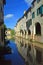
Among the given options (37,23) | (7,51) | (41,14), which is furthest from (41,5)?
(7,51)

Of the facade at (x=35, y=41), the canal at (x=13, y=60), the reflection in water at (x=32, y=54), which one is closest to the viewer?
the canal at (x=13, y=60)

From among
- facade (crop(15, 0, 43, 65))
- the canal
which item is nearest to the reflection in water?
facade (crop(15, 0, 43, 65))

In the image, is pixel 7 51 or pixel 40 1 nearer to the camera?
pixel 7 51

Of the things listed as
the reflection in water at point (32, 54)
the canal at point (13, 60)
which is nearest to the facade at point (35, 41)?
the reflection in water at point (32, 54)

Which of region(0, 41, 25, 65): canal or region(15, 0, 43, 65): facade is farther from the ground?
region(15, 0, 43, 65): facade

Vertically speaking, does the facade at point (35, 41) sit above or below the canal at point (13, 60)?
above

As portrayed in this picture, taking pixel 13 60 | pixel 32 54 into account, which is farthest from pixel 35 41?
pixel 13 60

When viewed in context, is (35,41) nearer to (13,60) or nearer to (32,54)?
(32,54)

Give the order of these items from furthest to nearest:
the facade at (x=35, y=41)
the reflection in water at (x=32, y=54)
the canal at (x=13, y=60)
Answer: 1. the facade at (x=35, y=41)
2. the reflection in water at (x=32, y=54)
3. the canal at (x=13, y=60)

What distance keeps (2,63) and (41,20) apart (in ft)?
93.6

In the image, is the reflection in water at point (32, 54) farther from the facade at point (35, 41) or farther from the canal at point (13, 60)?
the canal at point (13, 60)

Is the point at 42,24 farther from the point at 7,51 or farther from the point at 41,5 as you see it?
the point at 7,51

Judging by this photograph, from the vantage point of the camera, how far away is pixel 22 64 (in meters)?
14.6

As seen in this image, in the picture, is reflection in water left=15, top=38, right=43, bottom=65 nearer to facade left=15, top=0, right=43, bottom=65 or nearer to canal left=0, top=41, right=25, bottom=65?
facade left=15, top=0, right=43, bottom=65
